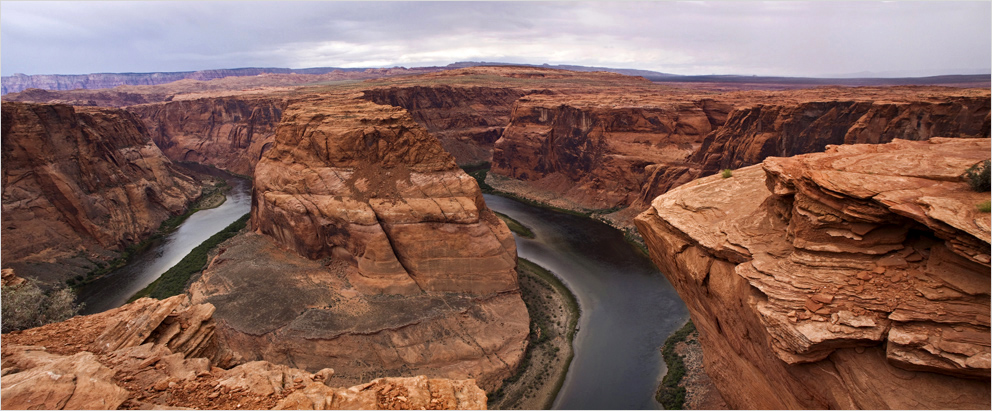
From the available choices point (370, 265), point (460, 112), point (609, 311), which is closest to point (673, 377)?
point (609, 311)

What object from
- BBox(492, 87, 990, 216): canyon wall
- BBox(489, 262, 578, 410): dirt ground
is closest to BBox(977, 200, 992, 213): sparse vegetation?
BBox(489, 262, 578, 410): dirt ground

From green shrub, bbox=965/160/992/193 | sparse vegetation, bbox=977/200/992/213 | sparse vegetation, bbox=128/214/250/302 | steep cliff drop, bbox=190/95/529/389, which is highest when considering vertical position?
green shrub, bbox=965/160/992/193

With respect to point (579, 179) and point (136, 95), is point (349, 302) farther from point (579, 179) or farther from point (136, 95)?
point (136, 95)

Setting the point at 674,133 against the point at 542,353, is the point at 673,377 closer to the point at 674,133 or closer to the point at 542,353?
the point at 542,353

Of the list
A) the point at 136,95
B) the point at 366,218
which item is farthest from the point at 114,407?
the point at 136,95

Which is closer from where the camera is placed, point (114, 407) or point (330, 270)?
point (114, 407)

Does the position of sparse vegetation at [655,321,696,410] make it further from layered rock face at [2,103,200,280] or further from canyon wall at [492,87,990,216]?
layered rock face at [2,103,200,280]
